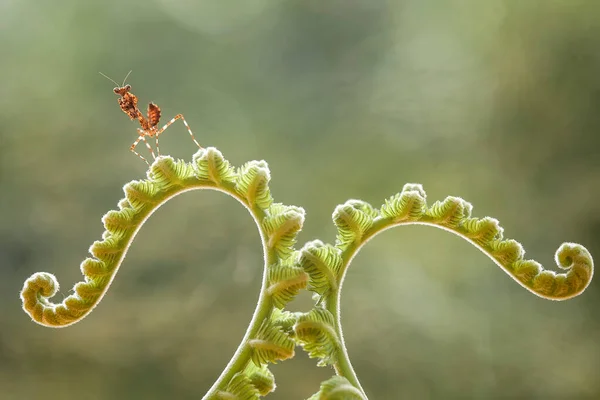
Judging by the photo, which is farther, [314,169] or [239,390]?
[314,169]

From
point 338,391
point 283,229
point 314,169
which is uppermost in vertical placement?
point 314,169

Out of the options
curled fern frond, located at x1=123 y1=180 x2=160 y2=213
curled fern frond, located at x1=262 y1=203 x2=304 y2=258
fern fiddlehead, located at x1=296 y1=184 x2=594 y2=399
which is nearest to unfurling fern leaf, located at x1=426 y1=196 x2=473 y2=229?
fern fiddlehead, located at x1=296 y1=184 x2=594 y2=399

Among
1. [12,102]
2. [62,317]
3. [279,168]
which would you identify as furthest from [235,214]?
[62,317]

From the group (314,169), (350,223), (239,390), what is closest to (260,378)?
(239,390)

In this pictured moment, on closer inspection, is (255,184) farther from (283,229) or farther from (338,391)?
(338,391)

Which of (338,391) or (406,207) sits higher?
(406,207)

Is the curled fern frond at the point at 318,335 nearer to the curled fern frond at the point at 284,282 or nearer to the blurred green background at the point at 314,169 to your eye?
the curled fern frond at the point at 284,282

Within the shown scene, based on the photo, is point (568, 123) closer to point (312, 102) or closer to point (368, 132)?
point (368, 132)
